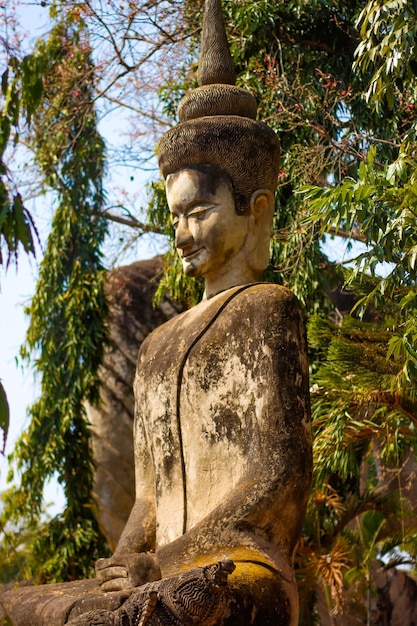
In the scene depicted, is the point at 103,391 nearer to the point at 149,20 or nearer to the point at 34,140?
the point at 34,140

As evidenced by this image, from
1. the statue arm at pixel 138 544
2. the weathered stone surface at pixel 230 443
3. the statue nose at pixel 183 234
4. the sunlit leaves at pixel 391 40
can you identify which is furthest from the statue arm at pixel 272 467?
the sunlit leaves at pixel 391 40

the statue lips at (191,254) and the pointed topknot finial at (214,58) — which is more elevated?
the pointed topknot finial at (214,58)

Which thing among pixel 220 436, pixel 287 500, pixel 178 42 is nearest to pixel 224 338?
pixel 220 436

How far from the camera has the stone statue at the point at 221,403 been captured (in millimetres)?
4695

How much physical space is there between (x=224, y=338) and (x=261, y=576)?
1273 mm

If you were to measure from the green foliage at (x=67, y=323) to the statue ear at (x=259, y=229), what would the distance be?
5652 mm

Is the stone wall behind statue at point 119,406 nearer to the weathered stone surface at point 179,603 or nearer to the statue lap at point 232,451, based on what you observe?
the statue lap at point 232,451

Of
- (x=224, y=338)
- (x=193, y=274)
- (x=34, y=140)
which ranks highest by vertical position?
(x=34, y=140)

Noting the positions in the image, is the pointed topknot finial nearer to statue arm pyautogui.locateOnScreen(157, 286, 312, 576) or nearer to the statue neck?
the statue neck

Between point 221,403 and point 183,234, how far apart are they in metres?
0.98

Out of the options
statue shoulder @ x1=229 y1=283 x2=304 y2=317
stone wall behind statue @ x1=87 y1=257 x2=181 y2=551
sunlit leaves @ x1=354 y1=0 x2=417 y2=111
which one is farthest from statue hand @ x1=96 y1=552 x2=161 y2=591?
stone wall behind statue @ x1=87 y1=257 x2=181 y2=551

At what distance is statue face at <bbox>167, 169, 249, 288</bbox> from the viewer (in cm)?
570

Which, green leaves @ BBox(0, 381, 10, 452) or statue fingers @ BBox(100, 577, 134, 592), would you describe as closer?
green leaves @ BBox(0, 381, 10, 452)

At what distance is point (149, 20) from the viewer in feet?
36.4
